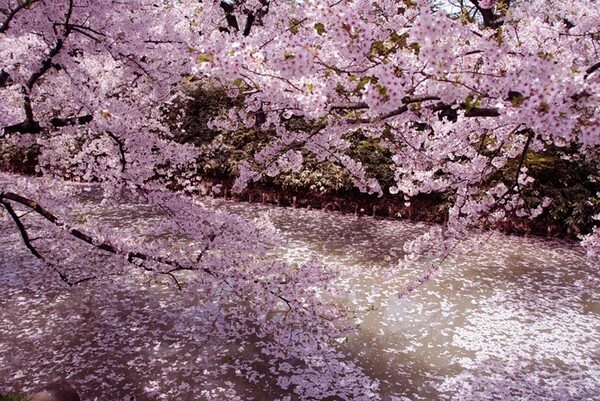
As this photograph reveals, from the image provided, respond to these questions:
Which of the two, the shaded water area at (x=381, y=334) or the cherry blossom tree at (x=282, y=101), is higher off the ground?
the cherry blossom tree at (x=282, y=101)

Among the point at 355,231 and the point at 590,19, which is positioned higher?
the point at 590,19

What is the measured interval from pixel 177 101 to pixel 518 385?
15.6 meters

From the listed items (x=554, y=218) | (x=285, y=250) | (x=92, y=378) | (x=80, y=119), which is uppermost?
(x=80, y=119)

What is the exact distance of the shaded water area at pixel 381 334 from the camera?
4574 mm

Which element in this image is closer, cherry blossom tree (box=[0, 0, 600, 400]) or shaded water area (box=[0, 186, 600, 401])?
cherry blossom tree (box=[0, 0, 600, 400])

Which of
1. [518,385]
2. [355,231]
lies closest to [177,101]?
[355,231]

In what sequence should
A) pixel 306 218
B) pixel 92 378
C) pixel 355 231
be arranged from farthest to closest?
1. pixel 306 218
2. pixel 355 231
3. pixel 92 378

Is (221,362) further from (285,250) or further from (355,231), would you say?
(355,231)

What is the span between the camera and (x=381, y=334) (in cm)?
586

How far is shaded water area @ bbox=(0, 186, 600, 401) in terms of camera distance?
457 cm

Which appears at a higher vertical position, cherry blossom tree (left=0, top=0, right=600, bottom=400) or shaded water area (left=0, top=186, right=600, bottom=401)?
cherry blossom tree (left=0, top=0, right=600, bottom=400)

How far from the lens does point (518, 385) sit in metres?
4.74

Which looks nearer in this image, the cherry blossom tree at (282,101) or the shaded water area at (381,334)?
the cherry blossom tree at (282,101)

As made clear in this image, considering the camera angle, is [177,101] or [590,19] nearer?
[590,19]
